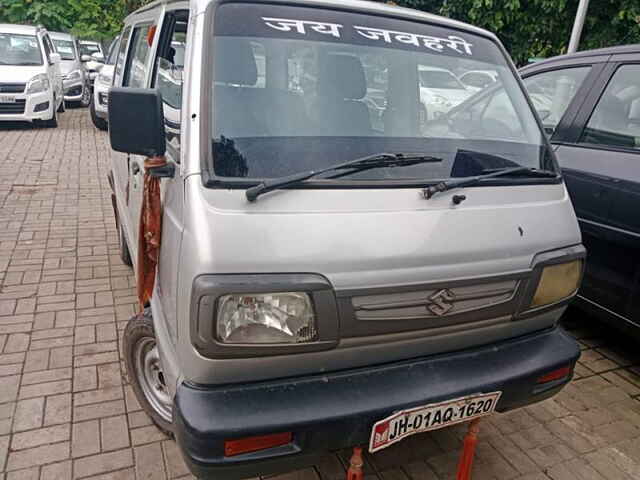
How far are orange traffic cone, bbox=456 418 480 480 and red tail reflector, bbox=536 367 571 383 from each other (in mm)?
324

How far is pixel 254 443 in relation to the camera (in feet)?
5.52

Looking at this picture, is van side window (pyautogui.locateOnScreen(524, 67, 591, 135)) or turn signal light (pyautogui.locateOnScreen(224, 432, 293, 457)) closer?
turn signal light (pyautogui.locateOnScreen(224, 432, 293, 457))

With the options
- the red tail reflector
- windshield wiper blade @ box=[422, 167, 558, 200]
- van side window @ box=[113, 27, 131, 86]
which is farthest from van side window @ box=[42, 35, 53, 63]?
the red tail reflector

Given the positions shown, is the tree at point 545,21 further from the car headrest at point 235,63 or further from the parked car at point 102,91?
the car headrest at point 235,63

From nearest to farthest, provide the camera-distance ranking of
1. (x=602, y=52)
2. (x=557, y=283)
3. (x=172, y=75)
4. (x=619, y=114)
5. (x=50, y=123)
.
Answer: (x=557, y=283)
(x=172, y=75)
(x=619, y=114)
(x=602, y=52)
(x=50, y=123)

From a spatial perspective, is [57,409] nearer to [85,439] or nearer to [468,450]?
[85,439]

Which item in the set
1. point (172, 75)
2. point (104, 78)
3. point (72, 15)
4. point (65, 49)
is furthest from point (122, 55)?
point (72, 15)

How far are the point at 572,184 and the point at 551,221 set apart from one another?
55.7 inches

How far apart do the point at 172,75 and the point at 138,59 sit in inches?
43.5

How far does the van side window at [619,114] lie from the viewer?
3.23 metres

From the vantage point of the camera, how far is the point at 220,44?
2.02 m

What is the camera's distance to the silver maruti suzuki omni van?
168 centimetres

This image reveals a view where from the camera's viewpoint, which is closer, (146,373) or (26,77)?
(146,373)

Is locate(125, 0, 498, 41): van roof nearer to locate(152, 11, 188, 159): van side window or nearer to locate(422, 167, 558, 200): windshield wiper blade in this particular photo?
locate(152, 11, 188, 159): van side window
